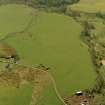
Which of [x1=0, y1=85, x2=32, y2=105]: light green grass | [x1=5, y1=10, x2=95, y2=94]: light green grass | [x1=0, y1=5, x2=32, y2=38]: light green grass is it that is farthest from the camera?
[x1=0, y1=5, x2=32, y2=38]: light green grass

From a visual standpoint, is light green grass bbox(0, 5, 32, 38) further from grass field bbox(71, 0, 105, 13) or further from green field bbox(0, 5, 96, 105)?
grass field bbox(71, 0, 105, 13)

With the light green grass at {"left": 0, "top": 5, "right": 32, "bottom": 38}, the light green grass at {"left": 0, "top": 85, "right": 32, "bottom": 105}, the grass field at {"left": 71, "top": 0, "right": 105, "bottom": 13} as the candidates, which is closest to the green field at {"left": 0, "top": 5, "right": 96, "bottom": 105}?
the light green grass at {"left": 0, "top": 5, "right": 32, "bottom": 38}

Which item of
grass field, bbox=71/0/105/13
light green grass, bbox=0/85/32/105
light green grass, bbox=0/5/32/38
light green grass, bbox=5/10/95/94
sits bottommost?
light green grass, bbox=0/85/32/105

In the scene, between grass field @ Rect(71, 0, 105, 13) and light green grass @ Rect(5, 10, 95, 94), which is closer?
light green grass @ Rect(5, 10, 95, 94)

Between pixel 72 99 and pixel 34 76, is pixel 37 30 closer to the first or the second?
pixel 34 76

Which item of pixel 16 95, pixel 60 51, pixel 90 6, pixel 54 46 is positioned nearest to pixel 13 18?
pixel 54 46

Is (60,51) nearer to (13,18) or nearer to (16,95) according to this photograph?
(13,18)
